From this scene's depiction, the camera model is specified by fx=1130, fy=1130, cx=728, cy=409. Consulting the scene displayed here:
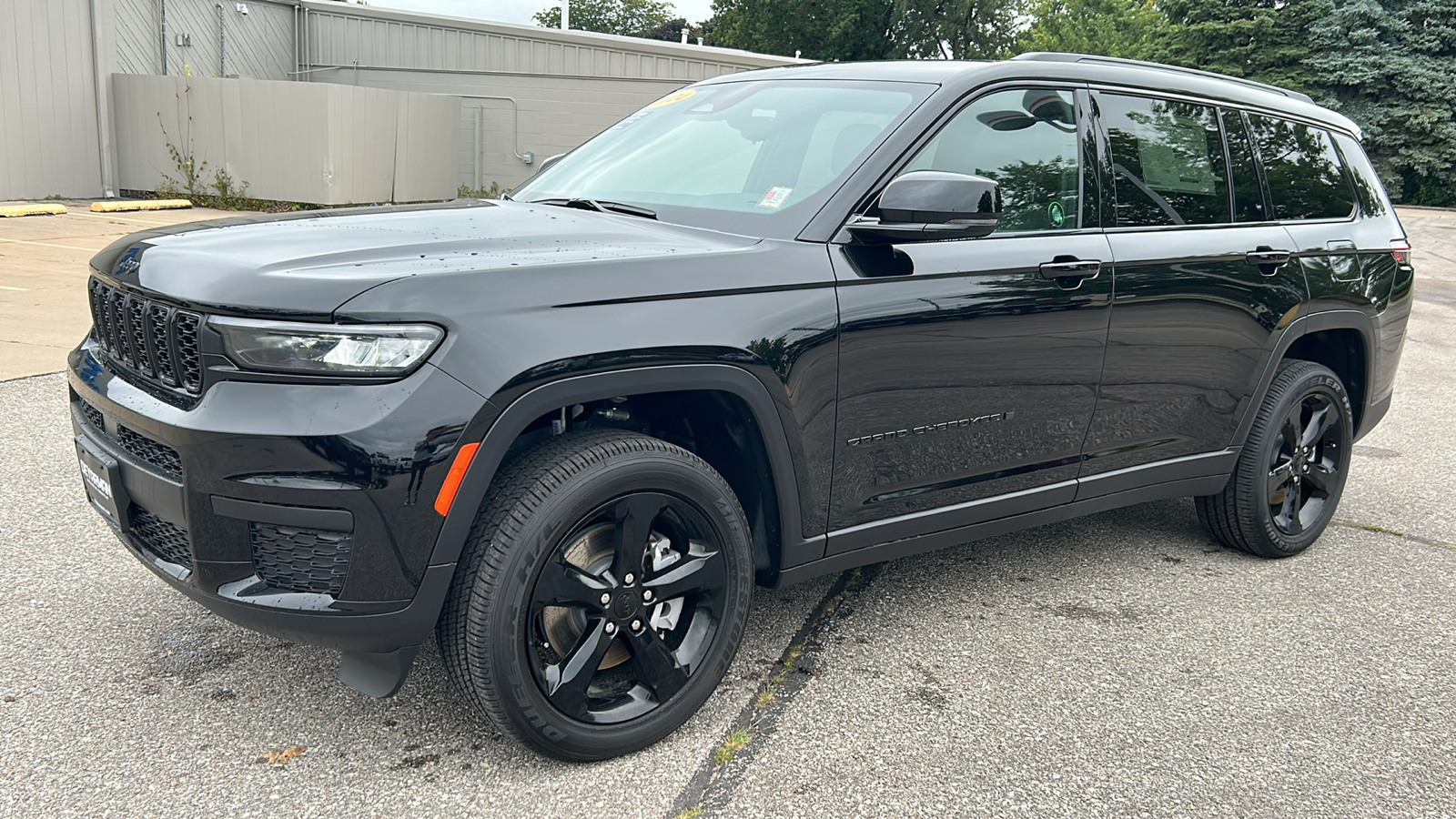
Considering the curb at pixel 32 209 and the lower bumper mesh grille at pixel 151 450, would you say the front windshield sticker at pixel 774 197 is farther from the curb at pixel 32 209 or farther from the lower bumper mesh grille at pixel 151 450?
the curb at pixel 32 209

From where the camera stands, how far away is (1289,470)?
4.50 m

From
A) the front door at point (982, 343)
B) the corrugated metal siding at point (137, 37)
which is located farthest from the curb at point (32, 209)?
the front door at point (982, 343)

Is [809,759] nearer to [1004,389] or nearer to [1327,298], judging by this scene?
[1004,389]

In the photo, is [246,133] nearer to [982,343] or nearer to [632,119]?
[632,119]

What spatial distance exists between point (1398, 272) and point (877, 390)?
306 cm

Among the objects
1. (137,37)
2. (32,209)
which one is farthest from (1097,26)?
(32,209)

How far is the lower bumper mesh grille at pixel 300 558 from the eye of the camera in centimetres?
234

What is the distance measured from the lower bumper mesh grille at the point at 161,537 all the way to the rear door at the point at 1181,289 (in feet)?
8.75

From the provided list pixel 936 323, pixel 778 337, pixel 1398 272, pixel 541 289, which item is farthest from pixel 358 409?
pixel 1398 272

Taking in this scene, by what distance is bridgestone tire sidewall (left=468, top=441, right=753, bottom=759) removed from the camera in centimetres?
248

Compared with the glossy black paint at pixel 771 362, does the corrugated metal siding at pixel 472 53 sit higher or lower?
higher

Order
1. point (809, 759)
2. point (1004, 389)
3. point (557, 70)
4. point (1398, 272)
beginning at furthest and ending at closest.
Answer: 1. point (557, 70)
2. point (1398, 272)
3. point (1004, 389)
4. point (809, 759)

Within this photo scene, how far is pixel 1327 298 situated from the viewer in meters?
4.41

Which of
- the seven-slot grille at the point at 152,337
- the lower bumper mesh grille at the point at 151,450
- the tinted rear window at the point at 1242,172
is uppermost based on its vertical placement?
the tinted rear window at the point at 1242,172
